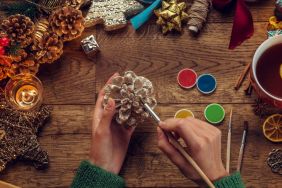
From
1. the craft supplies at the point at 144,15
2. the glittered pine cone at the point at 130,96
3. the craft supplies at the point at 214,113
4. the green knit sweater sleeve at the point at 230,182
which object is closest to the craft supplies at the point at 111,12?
the craft supplies at the point at 144,15

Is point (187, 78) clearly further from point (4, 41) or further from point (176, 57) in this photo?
point (4, 41)

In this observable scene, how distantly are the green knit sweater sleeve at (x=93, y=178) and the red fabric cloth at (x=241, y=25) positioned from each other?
1.11 feet

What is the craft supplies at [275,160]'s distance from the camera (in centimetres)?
97

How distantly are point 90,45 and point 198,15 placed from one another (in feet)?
0.73

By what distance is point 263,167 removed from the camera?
0.97m

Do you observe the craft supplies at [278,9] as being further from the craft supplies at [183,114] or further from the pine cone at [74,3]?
the pine cone at [74,3]

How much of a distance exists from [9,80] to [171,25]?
34 cm

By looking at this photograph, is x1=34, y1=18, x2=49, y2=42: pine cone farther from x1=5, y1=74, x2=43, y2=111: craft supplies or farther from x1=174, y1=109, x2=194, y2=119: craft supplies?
x1=174, y1=109, x2=194, y2=119: craft supplies

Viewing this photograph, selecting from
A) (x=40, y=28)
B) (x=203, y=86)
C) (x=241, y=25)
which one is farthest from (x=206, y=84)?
(x=40, y=28)

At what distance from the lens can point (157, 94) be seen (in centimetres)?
102

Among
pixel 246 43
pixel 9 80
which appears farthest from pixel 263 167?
pixel 9 80

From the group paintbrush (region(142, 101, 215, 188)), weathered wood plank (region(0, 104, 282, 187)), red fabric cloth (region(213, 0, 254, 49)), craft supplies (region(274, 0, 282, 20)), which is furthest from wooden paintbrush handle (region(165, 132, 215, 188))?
craft supplies (region(274, 0, 282, 20))

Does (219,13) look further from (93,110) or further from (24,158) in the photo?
(24,158)

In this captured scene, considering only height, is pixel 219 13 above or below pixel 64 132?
above
